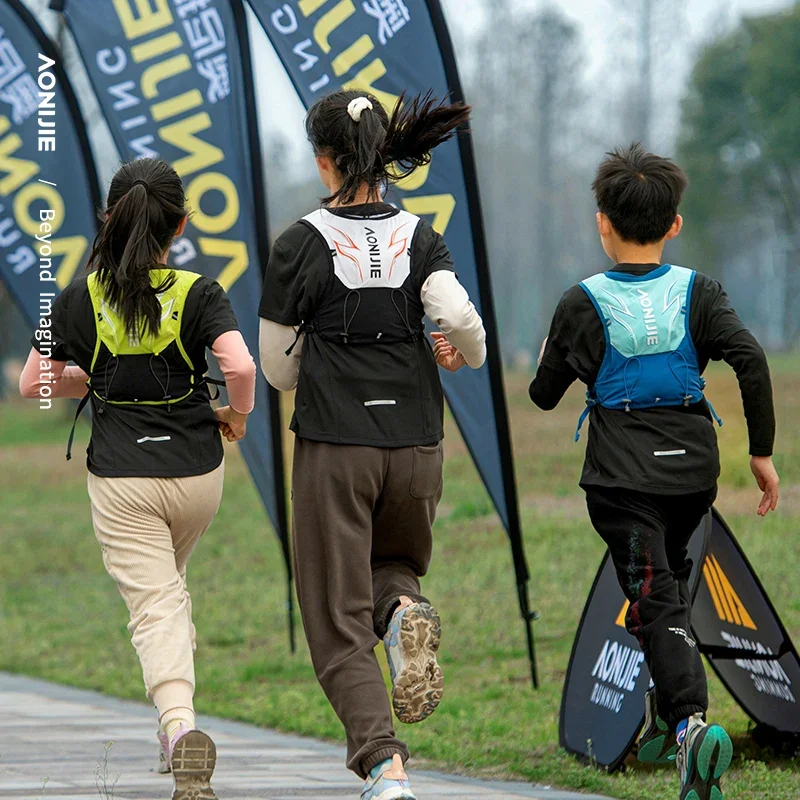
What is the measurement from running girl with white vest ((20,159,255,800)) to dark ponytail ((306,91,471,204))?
0.47 meters

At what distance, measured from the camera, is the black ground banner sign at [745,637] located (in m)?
4.38

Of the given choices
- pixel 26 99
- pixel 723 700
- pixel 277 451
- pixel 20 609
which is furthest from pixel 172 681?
pixel 20 609

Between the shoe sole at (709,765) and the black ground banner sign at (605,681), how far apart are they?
2.74ft

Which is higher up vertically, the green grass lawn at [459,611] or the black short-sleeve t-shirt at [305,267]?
the black short-sleeve t-shirt at [305,267]

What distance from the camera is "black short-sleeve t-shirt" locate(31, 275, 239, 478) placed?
3.82 metres

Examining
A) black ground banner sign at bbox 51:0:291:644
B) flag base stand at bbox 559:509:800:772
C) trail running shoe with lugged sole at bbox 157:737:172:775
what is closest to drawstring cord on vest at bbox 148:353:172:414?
trail running shoe with lugged sole at bbox 157:737:172:775

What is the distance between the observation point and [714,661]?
4.58m

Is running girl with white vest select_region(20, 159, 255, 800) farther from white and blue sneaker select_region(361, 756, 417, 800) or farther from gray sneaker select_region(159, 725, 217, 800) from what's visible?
white and blue sneaker select_region(361, 756, 417, 800)

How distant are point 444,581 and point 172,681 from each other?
645 cm

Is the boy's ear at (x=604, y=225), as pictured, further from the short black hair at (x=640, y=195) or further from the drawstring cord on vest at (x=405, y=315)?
the drawstring cord on vest at (x=405, y=315)

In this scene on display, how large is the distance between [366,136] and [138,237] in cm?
70

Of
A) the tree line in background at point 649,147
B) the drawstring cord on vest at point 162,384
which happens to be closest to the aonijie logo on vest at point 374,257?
the drawstring cord on vest at point 162,384

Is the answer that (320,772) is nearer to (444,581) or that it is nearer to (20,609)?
(444,581)

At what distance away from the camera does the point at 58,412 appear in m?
32.7
